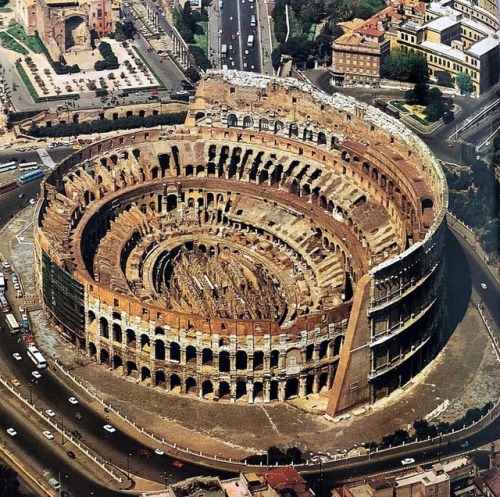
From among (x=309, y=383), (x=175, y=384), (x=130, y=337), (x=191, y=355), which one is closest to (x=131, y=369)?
(x=130, y=337)

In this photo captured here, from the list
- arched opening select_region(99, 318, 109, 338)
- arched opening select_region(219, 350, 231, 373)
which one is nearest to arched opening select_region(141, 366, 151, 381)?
arched opening select_region(99, 318, 109, 338)

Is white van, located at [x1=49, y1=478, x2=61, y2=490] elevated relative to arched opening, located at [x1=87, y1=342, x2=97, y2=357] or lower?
elevated

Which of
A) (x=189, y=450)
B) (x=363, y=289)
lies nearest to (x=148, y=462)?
(x=189, y=450)

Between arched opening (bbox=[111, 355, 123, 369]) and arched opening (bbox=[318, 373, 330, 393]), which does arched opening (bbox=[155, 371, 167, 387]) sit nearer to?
arched opening (bbox=[111, 355, 123, 369])

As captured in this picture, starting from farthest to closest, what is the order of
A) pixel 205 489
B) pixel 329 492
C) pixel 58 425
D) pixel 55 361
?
pixel 55 361
pixel 58 425
pixel 329 492
pixel 205 489

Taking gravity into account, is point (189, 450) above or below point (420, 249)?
below

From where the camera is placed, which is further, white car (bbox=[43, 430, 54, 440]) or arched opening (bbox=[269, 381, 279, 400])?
arched opening (bbox=[269, 381, 279, 400])

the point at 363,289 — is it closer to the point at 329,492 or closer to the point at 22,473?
the point at 329,492
